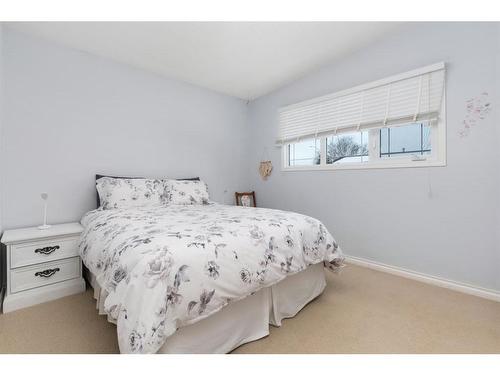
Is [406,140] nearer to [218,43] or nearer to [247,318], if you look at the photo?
[218,43]

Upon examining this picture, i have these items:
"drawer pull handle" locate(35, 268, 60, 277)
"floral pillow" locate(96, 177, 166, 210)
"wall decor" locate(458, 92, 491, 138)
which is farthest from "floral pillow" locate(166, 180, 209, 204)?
"wall decor" locate(458, 92, 491, 138)

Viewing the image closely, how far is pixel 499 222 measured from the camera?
1788 millimetres

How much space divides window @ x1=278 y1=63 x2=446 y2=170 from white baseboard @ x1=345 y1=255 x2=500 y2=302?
1012mm

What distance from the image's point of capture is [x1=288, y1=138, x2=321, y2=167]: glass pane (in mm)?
3082

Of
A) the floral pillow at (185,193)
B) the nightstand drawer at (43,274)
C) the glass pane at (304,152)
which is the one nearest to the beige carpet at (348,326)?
the nightstand drawer at (43,274)

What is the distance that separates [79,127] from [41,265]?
1.31 meters

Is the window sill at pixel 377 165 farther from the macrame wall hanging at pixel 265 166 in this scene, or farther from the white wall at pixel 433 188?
the macrame wall hanging at pixel 265 166

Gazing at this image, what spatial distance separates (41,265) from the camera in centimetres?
182

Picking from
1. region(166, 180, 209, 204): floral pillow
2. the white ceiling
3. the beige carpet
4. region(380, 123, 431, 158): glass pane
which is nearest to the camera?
the beige carpet

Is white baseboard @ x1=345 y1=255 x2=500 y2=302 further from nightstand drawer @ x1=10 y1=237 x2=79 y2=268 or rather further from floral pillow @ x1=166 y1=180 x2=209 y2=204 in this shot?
nightstand drawer @ x1=10 y1=237 x2=79 y2=268

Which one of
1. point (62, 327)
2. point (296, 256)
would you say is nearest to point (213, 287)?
point (296, 256)

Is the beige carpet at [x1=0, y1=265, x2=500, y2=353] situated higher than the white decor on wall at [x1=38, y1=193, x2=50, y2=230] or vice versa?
the white decor on wall at [x1=38, y1=193, x2=50, y2=230]

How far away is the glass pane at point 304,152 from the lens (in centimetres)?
308
